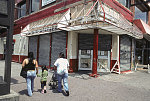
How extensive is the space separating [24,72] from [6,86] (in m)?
0.76

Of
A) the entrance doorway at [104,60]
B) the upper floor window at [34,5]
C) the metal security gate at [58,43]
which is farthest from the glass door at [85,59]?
the upper floor window at [34,5]

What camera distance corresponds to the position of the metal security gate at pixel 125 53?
11487mm

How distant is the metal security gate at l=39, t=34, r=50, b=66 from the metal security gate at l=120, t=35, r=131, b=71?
683cm

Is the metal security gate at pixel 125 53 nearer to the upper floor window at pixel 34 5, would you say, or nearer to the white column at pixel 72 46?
the white column at pixel 72 46

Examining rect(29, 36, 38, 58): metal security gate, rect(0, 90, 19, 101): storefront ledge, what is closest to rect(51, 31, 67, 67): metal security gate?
rect(29, 36, 38, 58): metal security gate

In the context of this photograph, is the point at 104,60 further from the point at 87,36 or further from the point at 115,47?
the point at 87,36

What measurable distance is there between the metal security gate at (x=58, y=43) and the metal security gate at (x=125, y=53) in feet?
16.5

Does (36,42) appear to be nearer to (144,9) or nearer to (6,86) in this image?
(6,86)

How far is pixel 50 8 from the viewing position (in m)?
13.3

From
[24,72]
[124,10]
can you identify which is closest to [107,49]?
[124,10]

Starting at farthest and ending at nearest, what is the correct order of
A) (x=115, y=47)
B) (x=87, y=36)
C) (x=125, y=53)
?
(x=125, y=53), (x=87, y=36), (x=115, y=47)

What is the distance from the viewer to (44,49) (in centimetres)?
1341

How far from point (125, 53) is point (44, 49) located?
310 inches

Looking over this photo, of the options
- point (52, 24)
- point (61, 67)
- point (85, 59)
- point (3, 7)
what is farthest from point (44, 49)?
point (3, 7)
